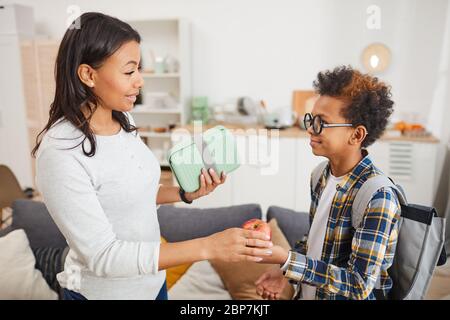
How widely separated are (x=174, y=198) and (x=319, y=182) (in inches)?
11.8

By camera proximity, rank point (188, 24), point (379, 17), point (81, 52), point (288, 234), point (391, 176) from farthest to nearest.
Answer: point (188, 24) → point (288, 234) → point (391, 176) → point (379, 17) → point (81, 52)

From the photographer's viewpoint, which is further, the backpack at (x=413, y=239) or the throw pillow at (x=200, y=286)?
the throw pillow at (x=200, y=286)

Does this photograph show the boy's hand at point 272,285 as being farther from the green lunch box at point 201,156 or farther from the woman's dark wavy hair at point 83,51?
the woman's dark wavy hair at point 83,51

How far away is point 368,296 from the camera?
2.11 feet

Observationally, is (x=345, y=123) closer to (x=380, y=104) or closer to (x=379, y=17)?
(x=380, y=104)

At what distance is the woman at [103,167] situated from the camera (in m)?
0.46

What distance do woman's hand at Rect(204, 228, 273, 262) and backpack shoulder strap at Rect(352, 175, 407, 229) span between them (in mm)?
207

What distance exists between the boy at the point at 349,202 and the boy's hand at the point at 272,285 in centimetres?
9

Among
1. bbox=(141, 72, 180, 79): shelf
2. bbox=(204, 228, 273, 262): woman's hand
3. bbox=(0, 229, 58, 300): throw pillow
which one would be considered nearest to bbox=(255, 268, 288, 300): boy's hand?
bbox=(204, 228, 273, 262): woman's hand

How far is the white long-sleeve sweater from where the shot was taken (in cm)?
47

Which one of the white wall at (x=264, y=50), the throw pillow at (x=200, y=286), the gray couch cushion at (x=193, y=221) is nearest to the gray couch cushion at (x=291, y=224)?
the gray couch cushion at (x=193, y=221)

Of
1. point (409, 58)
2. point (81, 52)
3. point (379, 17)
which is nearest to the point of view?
point (81, 52)

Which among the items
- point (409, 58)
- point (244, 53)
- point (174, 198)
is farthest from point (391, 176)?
point (244, 53)

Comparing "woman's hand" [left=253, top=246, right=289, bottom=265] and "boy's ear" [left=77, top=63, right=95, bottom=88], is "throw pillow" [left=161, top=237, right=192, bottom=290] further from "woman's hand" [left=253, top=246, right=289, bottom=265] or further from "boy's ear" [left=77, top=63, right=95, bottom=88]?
"boy's ear" [left=77, top=63, right=95, bottom=88]
